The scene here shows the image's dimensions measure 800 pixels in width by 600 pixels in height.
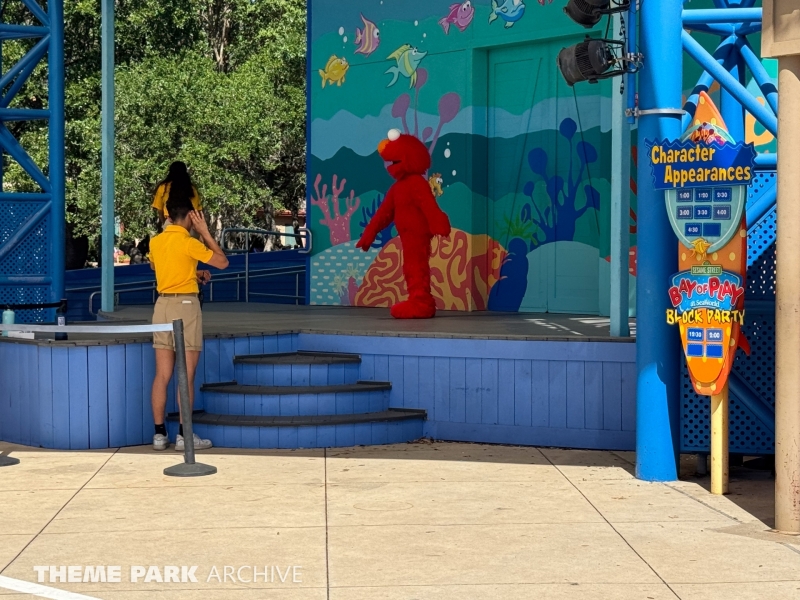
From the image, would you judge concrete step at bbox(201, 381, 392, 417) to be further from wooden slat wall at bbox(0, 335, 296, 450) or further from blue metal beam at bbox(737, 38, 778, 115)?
blue metal beam at bbox(737, 38, 778, 115)

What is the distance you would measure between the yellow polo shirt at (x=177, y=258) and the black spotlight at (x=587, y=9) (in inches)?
123

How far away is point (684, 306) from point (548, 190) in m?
5.89

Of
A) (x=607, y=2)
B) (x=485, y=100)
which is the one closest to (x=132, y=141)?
(x=485, y=100)

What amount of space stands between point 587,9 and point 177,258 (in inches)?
136

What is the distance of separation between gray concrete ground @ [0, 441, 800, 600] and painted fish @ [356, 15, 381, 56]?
23.1 ft

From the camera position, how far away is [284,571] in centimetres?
562

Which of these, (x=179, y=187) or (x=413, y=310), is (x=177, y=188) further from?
(x=413, y=310)

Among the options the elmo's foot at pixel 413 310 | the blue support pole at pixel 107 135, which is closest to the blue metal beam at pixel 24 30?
the blue support pole at pixel 107 135

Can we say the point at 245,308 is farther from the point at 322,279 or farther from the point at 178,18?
the point at 178,18

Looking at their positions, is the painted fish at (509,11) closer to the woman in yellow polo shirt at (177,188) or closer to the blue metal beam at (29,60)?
the blue metal beam at (29,60)

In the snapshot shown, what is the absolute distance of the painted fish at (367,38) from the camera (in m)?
14.7

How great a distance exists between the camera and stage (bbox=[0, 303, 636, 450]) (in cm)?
926

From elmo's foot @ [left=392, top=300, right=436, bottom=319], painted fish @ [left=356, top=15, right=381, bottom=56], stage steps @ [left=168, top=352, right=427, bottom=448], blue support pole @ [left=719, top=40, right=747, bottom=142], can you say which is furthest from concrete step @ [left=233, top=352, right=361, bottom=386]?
painted fish @ [left=356, top=15, right=381, bottom=56]

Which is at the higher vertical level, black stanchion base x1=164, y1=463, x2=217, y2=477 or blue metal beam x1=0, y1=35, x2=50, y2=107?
blue metal beam x1=0, y1=35, x2=50, y2=107
